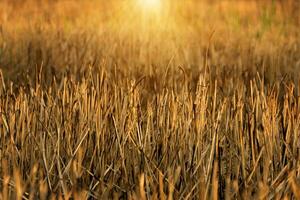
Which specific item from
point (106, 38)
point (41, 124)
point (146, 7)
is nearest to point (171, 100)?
point (41, 124)

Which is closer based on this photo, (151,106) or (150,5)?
(151,106)

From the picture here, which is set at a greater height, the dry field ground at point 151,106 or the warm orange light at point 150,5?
the dry field ground at point 151,106

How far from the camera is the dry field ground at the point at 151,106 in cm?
159

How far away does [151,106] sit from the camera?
2.00m

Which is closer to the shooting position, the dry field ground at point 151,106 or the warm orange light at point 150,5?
the dry field ground at point 151,106

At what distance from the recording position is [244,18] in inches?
271

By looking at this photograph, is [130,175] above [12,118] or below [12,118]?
below

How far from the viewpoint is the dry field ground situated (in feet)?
5.22

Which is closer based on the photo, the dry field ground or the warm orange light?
the dry field ground

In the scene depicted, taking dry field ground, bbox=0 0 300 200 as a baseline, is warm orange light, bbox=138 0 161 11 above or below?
below

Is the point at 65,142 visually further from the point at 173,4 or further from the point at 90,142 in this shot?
the point at 173,4

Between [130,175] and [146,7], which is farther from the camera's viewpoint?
[146,7]

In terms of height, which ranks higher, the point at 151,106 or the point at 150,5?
the point at 151,106

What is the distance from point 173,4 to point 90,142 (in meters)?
6.09
